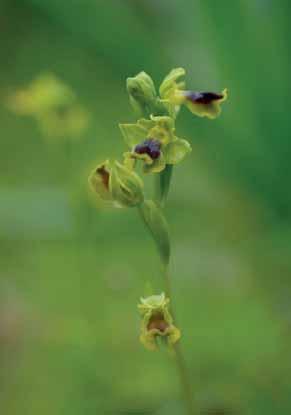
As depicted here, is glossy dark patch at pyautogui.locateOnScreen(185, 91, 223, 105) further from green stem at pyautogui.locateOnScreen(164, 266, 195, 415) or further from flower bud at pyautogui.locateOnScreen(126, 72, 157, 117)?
green stem at pyautogui.locateOnScreen(164, 266, 195, 415)

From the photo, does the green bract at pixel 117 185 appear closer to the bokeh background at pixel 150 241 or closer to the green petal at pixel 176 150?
the green petal at pixel 176 150

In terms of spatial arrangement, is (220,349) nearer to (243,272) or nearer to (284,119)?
(243,272)

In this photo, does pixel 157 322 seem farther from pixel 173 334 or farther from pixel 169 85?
pixel 169 85

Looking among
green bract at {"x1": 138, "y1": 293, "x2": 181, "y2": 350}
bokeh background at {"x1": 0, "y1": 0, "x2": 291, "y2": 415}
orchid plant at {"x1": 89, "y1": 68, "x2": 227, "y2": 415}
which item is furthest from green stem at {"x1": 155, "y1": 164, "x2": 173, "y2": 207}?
bokeh background at {"x1": 0, "y1": 0, "x2": 291, "y2": 415}

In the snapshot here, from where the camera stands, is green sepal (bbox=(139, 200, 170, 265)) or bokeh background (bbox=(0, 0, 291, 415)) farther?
bokeh background (bbox=(0, 0, 291, 415))

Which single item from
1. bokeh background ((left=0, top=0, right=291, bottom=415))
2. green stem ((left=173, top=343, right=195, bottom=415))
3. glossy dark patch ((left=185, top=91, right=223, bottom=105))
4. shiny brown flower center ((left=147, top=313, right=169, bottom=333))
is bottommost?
green stem ((left=173, top=343, right=195, bottom=415))
